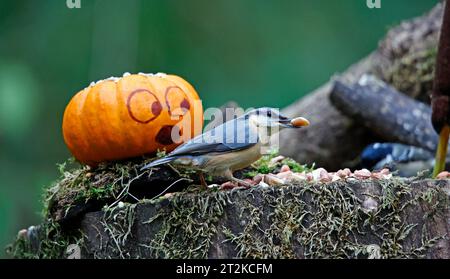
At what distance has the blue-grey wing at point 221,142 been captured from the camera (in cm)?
288

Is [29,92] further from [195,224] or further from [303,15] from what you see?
[195,224]

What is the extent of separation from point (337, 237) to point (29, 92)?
5430mm

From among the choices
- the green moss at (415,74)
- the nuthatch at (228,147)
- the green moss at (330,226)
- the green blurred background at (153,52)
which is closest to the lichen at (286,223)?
the green moss at (330,226)

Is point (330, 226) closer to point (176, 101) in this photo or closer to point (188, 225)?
point (188, 225)

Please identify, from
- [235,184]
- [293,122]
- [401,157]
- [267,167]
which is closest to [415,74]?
[401,157]

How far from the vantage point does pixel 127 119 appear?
3.28 metres

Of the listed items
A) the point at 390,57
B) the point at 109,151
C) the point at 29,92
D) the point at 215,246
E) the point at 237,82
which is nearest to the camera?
the point at 215,246

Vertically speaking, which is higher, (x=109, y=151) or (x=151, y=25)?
(x=151, y=25)

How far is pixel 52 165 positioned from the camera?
761cm

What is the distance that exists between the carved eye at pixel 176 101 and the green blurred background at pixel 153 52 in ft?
11.3

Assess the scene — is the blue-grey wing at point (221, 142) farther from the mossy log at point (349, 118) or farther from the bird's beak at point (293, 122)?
the mossy log at point (349, 118)
